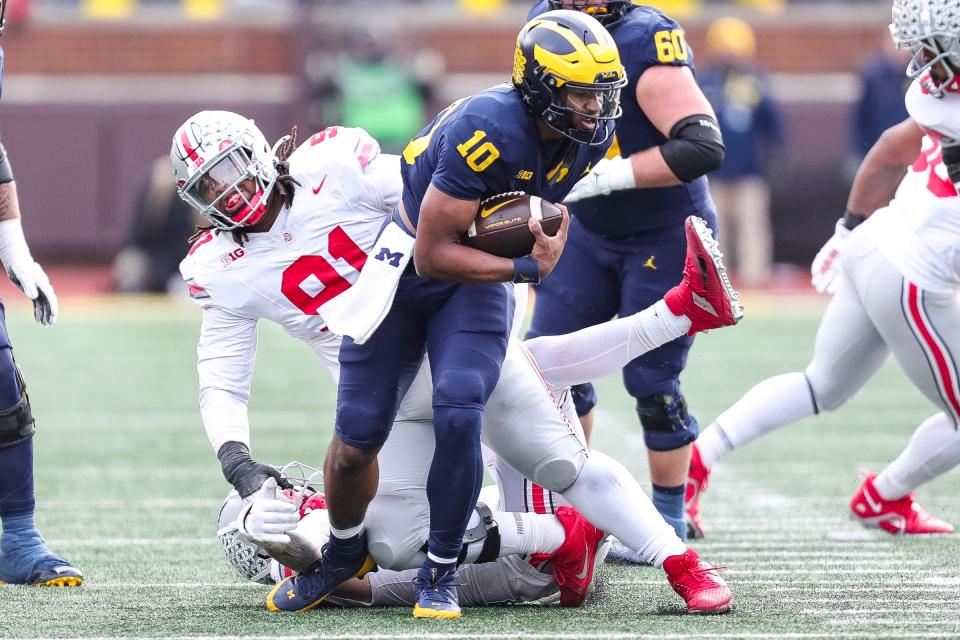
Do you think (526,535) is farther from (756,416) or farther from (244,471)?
(756,416)

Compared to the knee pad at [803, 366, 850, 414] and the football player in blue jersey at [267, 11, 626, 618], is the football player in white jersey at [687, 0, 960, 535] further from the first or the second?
the football player in blue jersey at [267, 11, 626, 618]

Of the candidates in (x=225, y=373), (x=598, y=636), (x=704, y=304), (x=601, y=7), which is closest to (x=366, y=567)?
(x=225, y=373)

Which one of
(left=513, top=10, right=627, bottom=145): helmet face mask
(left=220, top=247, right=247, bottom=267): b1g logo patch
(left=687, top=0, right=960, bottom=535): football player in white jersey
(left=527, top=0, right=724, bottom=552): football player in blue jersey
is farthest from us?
(left=527, top=0, right=724, bottom=552): football player in blue jersey

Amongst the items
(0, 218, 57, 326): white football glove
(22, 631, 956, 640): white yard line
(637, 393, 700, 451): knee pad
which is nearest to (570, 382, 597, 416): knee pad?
(637, 393, 700, 451): knee pad

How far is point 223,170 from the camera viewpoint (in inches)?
162

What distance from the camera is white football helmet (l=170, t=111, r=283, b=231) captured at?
4102mm

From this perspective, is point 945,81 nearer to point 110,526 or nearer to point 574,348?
point 574,348

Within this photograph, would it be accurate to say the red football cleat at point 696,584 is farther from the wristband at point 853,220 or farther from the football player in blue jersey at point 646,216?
the wristband at point 853,220

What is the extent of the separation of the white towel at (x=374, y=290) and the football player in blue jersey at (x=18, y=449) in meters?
0.89

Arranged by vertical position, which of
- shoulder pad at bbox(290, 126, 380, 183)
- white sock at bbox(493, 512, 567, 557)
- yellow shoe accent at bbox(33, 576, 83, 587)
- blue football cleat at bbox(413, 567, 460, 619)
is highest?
shoulder pad at bbox(290, 126, 380, 183)

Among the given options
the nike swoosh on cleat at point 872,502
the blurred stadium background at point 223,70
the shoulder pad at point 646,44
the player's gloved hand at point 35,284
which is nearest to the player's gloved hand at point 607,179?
the shoulder pad at point 646,44

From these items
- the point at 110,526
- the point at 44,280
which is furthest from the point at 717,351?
the point at 44,280

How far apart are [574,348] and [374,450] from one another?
0.61 m

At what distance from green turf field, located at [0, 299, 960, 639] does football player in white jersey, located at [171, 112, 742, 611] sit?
0.23 meters
